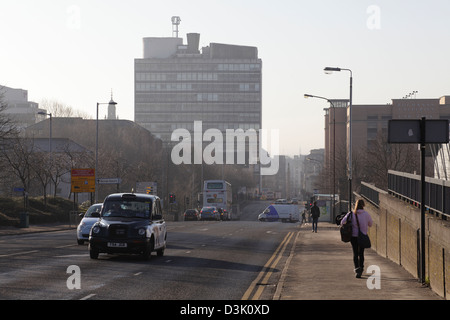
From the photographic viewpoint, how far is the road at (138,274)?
14.1 meters

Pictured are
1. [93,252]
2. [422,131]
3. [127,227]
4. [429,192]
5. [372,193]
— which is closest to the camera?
[422,131]

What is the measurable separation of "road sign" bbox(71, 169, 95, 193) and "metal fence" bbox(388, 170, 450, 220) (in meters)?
41.7

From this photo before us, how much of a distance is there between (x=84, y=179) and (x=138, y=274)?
150 ft

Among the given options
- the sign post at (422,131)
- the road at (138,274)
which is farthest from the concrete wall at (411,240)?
the road at (138,274)

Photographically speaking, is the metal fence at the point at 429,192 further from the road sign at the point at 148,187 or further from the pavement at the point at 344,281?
the road sign at the point at 148,187

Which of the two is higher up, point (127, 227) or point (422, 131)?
point (422, 131)

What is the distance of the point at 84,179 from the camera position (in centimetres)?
6259

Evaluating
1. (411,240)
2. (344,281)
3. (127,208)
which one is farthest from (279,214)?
(344,281)

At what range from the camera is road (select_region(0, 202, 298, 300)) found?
14102mm

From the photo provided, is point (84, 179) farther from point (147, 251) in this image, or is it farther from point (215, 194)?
point (147, 251)

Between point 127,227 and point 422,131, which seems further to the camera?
point 127,227

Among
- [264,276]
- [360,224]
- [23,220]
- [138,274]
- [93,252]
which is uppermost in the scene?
[360,224]

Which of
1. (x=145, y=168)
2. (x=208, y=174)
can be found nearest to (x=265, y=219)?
(x=145, y=168)
